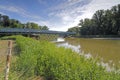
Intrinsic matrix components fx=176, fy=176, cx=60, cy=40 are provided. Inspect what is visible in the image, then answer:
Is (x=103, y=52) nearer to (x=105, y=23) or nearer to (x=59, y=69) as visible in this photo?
(x=59, y=69)

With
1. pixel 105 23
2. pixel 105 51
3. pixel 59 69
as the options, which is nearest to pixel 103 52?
pixel 105 51

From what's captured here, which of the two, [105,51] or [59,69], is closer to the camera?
[59,69]

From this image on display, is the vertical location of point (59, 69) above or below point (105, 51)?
above

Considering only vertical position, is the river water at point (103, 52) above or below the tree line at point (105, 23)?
below

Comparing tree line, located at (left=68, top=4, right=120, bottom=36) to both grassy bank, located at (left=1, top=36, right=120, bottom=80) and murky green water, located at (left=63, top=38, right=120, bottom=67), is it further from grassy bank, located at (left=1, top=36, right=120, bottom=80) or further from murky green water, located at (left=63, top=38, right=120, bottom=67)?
grassy bank, located at (left=1, top=36, right=120, bottom=80)

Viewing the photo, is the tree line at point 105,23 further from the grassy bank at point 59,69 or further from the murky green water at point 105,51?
the grassy bank at point 59,69

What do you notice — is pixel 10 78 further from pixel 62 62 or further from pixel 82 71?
pixel 82 71

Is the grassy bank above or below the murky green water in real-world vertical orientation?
above

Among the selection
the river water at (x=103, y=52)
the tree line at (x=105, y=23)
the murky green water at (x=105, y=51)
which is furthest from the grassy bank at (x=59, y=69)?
the tree line at (x=105, y=23)

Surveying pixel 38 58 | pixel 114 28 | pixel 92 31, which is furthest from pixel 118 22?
pixel 38 58

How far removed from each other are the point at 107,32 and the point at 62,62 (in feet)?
198

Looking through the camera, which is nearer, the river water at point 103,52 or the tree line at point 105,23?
the river water at point 103,52

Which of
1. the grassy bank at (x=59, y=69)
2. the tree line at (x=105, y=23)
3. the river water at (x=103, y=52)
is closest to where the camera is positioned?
the grassy bank at (x=59, y=69)

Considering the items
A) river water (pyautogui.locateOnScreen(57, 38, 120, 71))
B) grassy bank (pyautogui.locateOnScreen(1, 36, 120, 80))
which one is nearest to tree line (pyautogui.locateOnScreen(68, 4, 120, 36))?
river water (pyautogui.locateOnScreen(57, 38, 120, 71))
